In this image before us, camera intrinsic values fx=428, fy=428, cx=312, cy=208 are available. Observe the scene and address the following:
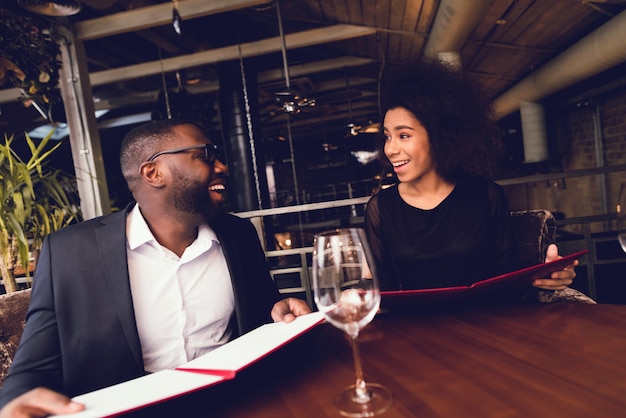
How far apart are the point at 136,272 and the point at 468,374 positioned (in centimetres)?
99

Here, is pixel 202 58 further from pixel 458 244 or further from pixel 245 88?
pixel 458 244

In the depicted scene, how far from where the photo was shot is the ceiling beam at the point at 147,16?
3.88 m

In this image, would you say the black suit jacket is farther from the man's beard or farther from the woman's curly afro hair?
the woman's curly afro hair

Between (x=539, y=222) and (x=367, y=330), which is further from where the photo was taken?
(x=539, y=222)

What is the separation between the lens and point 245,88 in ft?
19.6

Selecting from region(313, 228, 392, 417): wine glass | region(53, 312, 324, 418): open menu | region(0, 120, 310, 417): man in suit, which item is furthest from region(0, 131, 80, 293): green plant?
region(313, 228, 392, 417): wine glass

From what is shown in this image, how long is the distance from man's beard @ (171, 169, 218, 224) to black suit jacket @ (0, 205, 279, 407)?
221 mm

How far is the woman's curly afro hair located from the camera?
201 cm

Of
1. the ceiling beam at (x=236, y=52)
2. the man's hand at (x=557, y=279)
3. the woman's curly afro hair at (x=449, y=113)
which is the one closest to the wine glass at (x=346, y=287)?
the man's hand at (x=557, y=279)

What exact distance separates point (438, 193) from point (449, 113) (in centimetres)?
44

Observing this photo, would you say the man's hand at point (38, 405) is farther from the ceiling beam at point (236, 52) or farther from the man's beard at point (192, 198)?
the ceiling beam at point (236, 52)

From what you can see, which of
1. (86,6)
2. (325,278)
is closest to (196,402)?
(325,278)

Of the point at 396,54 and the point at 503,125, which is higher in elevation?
the point at 396,54

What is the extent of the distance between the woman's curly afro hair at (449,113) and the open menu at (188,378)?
4.40ft
